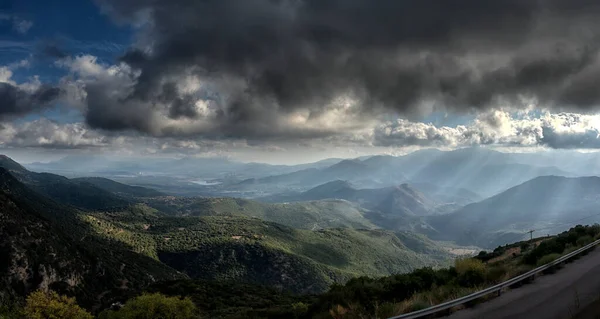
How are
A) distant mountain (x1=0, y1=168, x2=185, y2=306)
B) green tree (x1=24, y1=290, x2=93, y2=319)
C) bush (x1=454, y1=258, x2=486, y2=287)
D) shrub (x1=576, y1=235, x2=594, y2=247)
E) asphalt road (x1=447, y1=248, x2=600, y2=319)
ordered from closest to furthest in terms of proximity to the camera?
asphalt road (x1=447, y1=248, x2=600, y2=319) < bush (x1=454, y1=258, x2=486, y2=287) < shrub (x1=576, y1=235, x2=594, y2=247) < green tree (x1=24, y1=290, x2=93, y2=319) < distant mountain (x1=0, y1=168, x2=185, y2=306)

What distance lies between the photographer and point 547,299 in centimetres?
1205

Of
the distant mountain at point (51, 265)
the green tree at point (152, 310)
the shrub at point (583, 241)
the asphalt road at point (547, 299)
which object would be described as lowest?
the distant mountain at point (51, 265)

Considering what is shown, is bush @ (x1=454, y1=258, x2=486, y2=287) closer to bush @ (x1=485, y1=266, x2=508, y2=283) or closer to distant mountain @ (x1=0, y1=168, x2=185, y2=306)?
bush @ (x1=485, y1=266, x2=508, y2=283)

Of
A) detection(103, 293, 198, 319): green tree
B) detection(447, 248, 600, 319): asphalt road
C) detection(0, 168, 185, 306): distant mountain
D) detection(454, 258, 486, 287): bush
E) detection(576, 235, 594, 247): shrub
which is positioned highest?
detection(447, 248, 600, 319): asphalt road

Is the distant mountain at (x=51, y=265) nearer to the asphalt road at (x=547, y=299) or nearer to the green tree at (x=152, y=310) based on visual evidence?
the green tree at (x=152, y=310)

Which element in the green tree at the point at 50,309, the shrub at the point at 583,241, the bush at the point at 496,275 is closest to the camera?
the bush at the point at 496,275

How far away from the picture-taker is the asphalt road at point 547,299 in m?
10.6

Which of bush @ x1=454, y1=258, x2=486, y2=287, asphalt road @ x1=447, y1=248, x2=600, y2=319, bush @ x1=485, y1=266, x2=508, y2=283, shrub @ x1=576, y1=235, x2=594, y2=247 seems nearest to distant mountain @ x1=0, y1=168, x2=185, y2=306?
bush @ x1=454, y1=258, x2=486, y2=287

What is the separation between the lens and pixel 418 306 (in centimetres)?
1143

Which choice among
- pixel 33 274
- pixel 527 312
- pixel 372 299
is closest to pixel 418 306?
pixel 527 312

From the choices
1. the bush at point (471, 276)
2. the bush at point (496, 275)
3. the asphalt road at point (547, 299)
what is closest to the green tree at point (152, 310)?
the bush at point (471, 276)

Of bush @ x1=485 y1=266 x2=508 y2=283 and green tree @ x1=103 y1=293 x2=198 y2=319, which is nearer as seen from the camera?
bush @ x1=485 y1=266 x2=508 y2=283

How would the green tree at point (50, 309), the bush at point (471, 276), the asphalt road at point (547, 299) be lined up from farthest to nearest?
1. the green tree at point (50, 309)
2. the bush at point (471, 276)
3. the asphalt road at point (547, 299)

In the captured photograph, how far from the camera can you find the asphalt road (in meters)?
10.6
